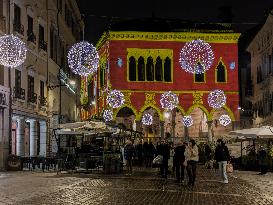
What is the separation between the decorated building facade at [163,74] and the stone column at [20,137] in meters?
16.6

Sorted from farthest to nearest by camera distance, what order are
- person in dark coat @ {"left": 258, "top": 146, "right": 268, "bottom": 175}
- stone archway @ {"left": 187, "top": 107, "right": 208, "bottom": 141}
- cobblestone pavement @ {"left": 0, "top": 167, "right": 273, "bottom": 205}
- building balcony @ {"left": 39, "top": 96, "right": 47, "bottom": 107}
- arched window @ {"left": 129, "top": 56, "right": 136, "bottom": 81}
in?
1. stone archway @ {"left": 187, "top": 107, "right": 208, "bottom": 141}
2. arched window @ {"left": 129, "top": 56, "right": 136, "bottom": 81}
3. building balcony @ {"left": 39, "top": 96, "right": 47, "bottom": 107}
4. person in dark coat @ {"left": 258, "top": 146, "right": 268, "bottom": 175}
5. cobblestone pavement @ {"left": 0, "top": 167, "right": 273, "bottom": 205}

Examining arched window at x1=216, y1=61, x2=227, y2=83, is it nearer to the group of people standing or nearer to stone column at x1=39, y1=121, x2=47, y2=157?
stone column at x1=39, y1=121, x2=47, y2=157

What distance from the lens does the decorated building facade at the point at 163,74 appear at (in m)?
46.4

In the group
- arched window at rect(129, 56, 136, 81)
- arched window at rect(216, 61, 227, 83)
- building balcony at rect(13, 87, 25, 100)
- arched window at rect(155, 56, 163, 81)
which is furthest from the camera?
arched window at rect(216, 61, 227, 83)

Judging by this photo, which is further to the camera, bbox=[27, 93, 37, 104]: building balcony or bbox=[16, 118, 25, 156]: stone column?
bbox=[27, 93, 37, 104]: building balcony

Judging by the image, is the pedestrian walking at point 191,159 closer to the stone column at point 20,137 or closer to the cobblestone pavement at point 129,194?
the cobblestone pavement at point 129,194

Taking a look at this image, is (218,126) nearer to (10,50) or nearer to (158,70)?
(158,70)

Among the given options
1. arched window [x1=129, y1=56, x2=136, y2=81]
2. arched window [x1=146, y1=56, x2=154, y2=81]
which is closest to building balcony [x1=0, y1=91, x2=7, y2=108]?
arched window [x1=129, y1=56, x2=136, y2=81]

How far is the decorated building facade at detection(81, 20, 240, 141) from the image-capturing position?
152 feet

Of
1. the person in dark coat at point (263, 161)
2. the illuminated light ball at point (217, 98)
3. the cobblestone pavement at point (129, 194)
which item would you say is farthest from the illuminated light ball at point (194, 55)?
the cobblestone pavement at point (129, 194)

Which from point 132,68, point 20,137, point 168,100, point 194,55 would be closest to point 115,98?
point 168,100

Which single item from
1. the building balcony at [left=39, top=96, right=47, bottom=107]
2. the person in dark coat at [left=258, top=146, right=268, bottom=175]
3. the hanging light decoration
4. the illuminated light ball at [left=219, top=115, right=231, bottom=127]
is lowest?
the person in dark coat at [left=258, top=146, right=268, bottom=175]

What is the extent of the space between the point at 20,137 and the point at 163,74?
65.7ft

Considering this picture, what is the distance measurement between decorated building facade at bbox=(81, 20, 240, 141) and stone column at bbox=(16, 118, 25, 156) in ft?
54.4
